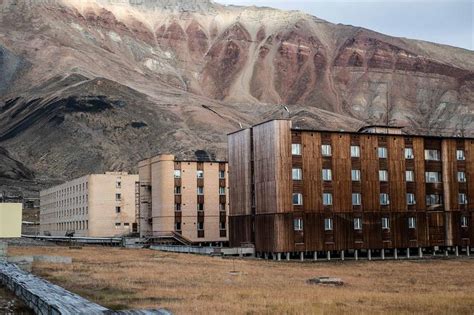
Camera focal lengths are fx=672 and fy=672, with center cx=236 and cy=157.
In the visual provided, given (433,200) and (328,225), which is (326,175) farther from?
(433,200)

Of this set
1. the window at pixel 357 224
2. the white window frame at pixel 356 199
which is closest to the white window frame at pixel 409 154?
the white window frame at pixel 356 199

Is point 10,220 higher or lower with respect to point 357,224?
higher

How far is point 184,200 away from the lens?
8869cm

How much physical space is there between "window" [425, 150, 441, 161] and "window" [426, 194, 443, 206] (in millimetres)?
3987

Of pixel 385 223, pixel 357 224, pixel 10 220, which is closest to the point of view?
pixel 10 220

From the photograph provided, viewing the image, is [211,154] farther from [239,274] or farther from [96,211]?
[239,274]

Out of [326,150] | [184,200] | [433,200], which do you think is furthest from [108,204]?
[433,200]

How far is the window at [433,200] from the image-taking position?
71750mm

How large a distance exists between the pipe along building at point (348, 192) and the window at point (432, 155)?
0.11 m

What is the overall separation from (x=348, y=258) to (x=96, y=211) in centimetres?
5065

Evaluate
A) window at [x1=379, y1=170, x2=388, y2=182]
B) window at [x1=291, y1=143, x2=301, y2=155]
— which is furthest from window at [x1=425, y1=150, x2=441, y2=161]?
window at [x1=291, y1=143, x2=301, y2=155]

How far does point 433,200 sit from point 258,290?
46.7 meters

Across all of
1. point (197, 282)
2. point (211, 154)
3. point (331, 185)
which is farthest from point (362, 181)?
point (211, 154)

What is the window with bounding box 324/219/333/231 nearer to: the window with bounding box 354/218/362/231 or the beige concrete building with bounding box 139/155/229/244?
the window with bounding box 354/218/362/231
